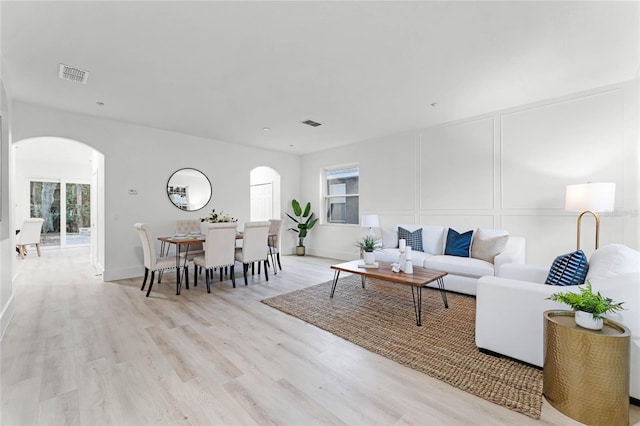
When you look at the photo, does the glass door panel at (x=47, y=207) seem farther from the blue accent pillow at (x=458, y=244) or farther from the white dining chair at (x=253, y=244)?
the blue accent pillow at (x=458, y=244)

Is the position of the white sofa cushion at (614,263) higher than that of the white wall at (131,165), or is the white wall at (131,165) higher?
the white wall at (131,165)

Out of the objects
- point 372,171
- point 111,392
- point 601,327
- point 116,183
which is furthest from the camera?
point 372,171

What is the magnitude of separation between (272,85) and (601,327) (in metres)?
3.50

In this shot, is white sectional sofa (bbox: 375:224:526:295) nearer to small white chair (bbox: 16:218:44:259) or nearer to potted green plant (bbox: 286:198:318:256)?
potted green plant (bbox: 286:198:318:256)

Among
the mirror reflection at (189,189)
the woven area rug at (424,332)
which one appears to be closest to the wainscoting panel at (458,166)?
the woven area rug at (424,332)

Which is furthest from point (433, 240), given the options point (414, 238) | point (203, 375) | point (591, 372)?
point (203, 375)

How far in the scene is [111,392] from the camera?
5.72 feet

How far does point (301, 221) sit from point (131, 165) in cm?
388

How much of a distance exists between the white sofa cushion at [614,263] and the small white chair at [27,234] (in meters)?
10.0

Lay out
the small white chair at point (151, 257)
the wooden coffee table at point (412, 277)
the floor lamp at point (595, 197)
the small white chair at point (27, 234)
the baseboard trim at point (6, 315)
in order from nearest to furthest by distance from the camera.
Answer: the baseboard trim at point (6, 315) < the wooden coffee table at point (412, 277) < the floor lamp at point (595, 197) < the small white chair at point (151, 257) < the small white chair at point (27, 234)

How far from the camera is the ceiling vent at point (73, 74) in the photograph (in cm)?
287

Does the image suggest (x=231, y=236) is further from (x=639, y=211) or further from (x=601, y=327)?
(x=639, y=211)

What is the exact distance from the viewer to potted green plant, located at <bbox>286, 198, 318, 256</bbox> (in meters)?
6.94

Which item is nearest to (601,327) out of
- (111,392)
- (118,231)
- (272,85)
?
(111,392)
